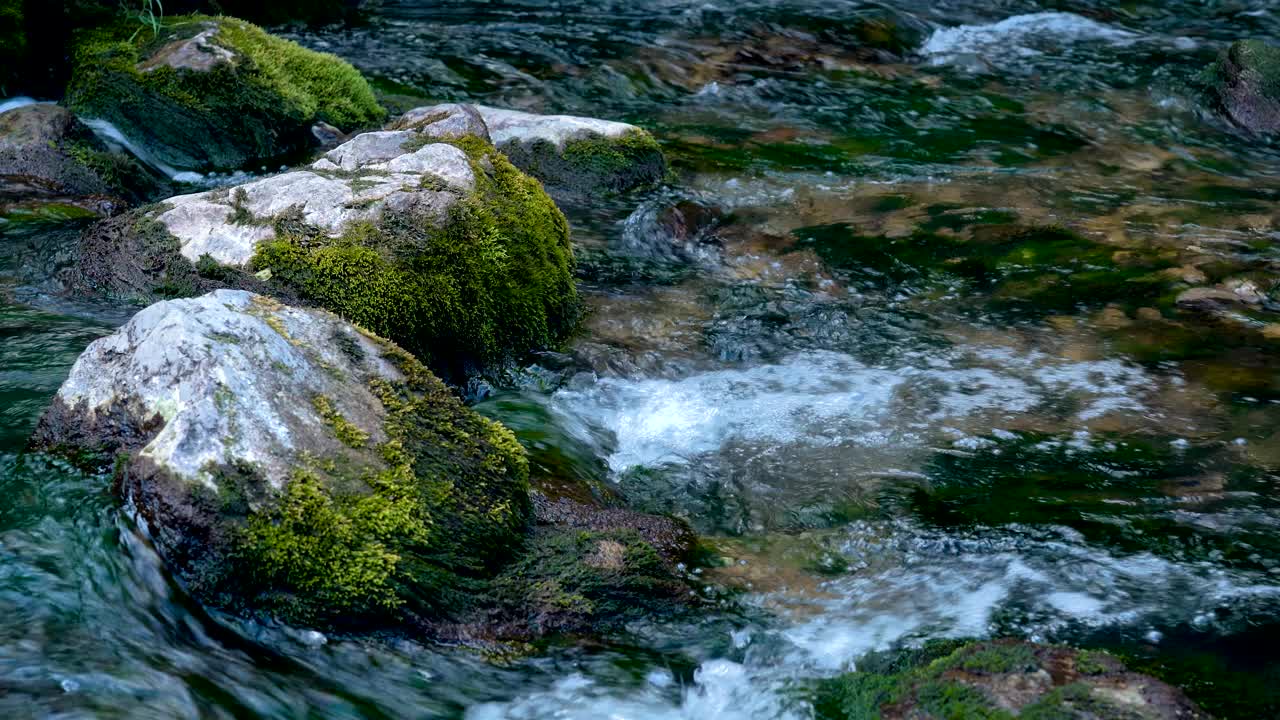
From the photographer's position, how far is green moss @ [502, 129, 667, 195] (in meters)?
8.34

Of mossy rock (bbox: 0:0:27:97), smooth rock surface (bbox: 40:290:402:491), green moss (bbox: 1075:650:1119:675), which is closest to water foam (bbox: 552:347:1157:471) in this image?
smooth rock surface (bbox: 40:290:402:491)

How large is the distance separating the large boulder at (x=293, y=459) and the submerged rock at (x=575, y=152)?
178 inches

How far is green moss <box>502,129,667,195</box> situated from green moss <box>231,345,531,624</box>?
4.51m

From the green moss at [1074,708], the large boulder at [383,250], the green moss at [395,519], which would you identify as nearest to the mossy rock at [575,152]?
the large boulder at [383,250]

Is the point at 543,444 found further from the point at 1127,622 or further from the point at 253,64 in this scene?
the point at 253,64

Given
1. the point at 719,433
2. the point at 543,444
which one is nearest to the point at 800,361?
the point at 719,433

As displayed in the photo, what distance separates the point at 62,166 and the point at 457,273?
3.85 m

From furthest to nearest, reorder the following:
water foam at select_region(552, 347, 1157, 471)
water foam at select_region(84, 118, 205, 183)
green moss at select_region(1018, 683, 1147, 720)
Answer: water foam at select_region(84, 118, 205, 183) → water foam at select_region(552, 347, 1157, 471) → green moss at select_region(1018, 683, 1147, 720)

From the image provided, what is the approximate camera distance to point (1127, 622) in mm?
3779

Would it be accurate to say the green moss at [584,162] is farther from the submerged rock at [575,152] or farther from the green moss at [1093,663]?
the green moss at [1093,663]

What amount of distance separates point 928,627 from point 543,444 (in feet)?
6.17

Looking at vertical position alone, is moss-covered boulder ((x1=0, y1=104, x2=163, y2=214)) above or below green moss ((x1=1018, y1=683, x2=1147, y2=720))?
below

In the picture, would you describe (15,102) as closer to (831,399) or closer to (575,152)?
(575,152)

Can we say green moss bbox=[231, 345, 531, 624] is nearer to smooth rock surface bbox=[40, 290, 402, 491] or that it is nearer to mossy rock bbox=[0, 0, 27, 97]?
smooth rock surface bbox=[40, 290, 402, 491]
